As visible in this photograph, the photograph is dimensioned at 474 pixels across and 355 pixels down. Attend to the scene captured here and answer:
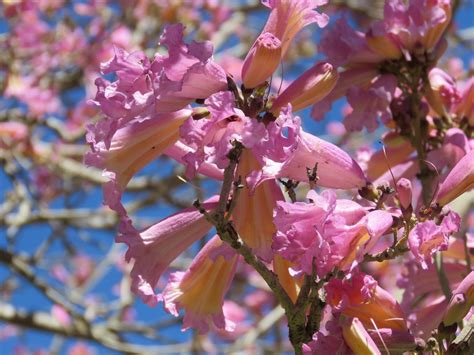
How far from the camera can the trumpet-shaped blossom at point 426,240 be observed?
111 cm

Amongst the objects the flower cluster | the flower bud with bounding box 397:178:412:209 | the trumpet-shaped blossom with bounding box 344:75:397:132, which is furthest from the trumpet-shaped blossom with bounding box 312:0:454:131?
the flower bud with bounding box 397:178:412:209

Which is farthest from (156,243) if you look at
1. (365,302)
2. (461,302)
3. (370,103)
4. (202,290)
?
(370,103)

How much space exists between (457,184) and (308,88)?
28cm

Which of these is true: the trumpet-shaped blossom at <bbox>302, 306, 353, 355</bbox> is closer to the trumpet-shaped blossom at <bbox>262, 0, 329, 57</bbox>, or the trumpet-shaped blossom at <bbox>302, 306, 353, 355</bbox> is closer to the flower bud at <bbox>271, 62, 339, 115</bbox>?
the flower bud at <bbox>271, 62, 339, 115</bbox>

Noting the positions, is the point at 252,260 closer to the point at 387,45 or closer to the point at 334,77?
the point at 334,77

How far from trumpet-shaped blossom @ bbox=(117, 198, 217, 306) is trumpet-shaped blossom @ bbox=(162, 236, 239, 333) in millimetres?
40

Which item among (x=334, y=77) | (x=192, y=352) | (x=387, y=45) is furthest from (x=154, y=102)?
(x=192, y=352)

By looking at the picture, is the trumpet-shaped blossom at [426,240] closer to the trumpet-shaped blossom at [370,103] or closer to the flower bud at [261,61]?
the flower bud at [261,61]

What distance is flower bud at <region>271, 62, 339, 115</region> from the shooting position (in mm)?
1199

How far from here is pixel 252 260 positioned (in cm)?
115

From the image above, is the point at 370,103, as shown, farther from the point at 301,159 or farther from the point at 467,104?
the point at 301,159

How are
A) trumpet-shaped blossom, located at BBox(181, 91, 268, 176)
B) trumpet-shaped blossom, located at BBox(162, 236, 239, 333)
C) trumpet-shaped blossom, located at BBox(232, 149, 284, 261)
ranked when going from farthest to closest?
trumpet-shaped blossom, located at BBox(162, 236, 239, 333) < trumpet-shaped blossom, located at BBox(232, 149, 284, 261) < trumpet-shaped blossom, located at BBox(181, 91, 268, 176)

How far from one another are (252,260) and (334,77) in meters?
0.34

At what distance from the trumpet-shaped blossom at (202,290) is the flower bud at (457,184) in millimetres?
351
